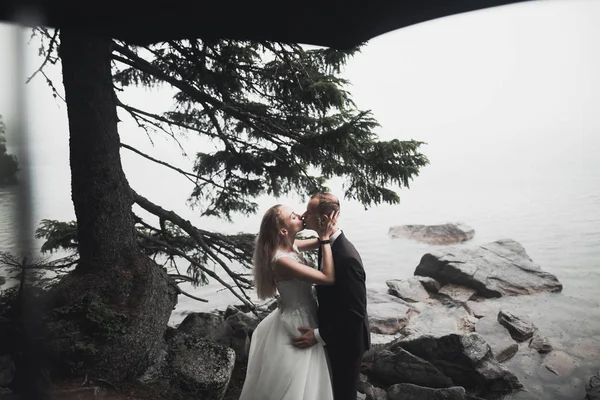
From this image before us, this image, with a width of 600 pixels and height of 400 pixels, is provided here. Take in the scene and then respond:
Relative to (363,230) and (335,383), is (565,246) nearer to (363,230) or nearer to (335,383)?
(363,230)

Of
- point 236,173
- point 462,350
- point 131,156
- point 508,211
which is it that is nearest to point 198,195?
point 236,173

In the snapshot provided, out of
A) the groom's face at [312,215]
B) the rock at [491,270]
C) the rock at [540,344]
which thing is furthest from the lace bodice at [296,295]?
the rock at [491,270]

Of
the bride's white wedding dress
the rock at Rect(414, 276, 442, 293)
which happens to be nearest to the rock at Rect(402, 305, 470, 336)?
the rock at Rect(414, 276, 442, 293)

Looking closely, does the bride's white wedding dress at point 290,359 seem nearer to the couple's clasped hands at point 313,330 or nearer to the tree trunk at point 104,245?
the couple's clasped hands at point 313,330

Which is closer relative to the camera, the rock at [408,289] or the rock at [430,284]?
the rock at [408,289]

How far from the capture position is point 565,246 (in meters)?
6.18

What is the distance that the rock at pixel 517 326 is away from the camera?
16.6 feet

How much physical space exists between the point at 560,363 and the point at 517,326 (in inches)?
25.2

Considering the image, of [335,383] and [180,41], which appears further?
[180,41]

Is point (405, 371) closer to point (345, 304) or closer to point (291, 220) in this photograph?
point (345, 304)

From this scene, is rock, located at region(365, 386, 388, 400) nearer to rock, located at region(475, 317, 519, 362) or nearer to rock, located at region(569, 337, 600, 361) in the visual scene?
rock, located at region(475, 317, 519, 362)

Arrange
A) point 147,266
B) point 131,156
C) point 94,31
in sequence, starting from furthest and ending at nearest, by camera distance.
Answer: point 131,156 → point 147,266 → point 94,31

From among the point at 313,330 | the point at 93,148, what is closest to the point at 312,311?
the point at 313,330

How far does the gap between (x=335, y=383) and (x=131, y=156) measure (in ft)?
14.0
